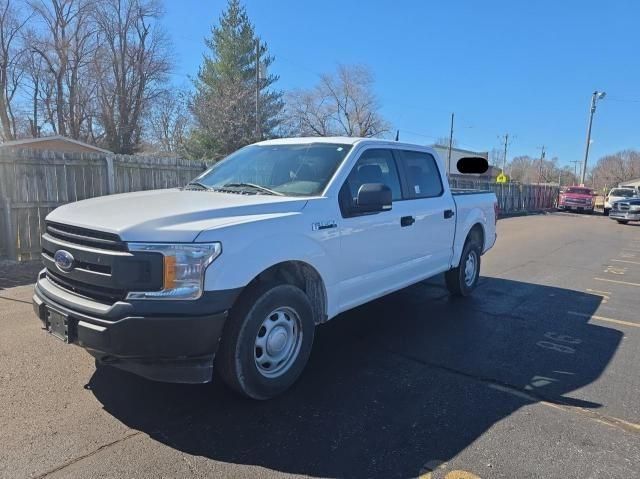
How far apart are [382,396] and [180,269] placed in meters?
1.78

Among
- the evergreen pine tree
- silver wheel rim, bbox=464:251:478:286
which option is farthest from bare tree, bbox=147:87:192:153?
silver wheel rim, bbox=464:251:478:286

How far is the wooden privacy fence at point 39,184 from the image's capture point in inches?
309

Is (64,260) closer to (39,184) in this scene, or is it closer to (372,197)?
(372,197)

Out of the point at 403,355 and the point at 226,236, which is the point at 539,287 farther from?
the point at 226,236

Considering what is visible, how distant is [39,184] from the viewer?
818 centimetres

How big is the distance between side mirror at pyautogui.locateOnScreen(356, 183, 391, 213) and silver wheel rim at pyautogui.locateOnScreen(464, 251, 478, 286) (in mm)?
2987

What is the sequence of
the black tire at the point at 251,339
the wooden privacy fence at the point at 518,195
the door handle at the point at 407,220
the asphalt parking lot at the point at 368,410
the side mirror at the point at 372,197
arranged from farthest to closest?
the wooden privacy fence at the point at 518,195, the door handle at the point at 407,220, the side mirror at the point at 372,197, the black tire at the point at 251,339, the asphalt parking lot at the point at 368,410

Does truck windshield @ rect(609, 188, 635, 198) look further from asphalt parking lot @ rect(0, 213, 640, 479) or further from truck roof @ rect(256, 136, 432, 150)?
truck roof @ rect(256, 136, 432, 150)

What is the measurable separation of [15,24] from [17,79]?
4.14m

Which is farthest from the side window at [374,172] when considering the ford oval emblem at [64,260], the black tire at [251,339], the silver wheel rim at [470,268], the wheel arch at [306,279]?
the silver wheel rim at [470,268]

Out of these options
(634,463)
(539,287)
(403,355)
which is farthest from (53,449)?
(539,287)

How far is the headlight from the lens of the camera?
2.85 m

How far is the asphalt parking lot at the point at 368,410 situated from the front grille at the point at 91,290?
81 centimetres

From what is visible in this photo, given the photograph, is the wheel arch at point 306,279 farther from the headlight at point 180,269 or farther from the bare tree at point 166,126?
the bare tree at point 166,126
